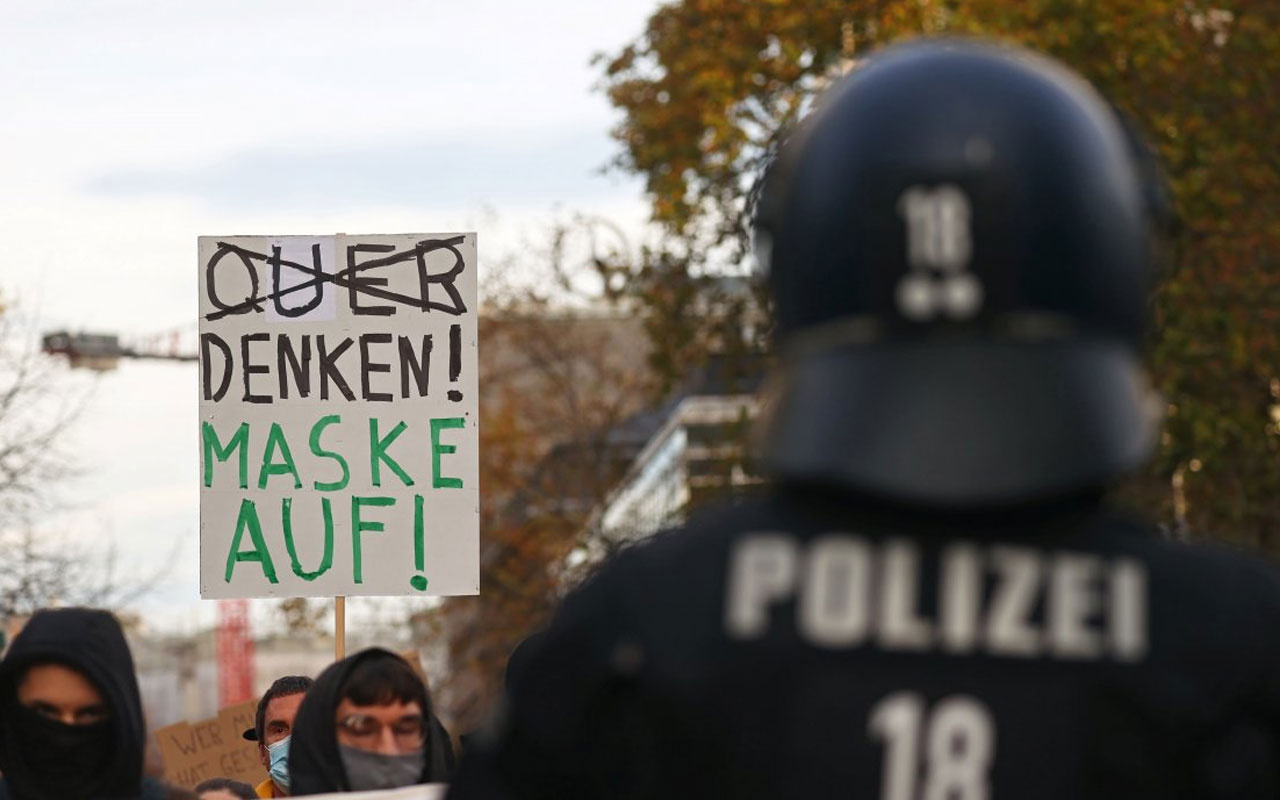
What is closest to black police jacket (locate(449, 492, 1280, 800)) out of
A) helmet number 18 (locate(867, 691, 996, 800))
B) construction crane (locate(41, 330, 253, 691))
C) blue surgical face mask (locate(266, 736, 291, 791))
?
helmet number 18 (locate(867, 691, 996, 800))

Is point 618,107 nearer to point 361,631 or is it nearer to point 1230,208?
point 1230,208

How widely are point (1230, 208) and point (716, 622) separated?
79.8 feet

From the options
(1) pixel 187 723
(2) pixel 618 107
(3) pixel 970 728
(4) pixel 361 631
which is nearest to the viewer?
(3) pixel 970 728

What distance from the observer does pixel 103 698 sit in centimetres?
468

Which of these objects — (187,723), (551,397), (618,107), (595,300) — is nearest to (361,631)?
(551,397)

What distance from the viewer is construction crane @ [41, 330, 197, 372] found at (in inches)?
1312

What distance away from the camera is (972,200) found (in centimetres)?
197

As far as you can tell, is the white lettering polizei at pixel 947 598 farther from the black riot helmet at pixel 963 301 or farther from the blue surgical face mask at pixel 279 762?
the blue surgical face mask at pixel 279 762

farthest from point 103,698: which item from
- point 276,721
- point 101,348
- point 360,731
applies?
point 101,348

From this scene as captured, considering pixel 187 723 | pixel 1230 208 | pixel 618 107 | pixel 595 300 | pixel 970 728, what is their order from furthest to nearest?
pixel 595 300
pixel 618 107
pixel 1230 208
pixel 187 723
pixel 970 728

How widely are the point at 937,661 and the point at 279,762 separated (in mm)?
6096

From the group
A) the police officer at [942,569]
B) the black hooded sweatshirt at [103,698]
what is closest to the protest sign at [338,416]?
the black hooded sweatshirt at [103,698]

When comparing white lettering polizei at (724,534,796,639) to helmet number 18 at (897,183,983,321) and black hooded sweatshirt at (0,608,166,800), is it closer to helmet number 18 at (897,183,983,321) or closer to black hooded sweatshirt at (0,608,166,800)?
helmet number 18 at (897,183,983,321)

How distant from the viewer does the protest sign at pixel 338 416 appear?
30.7 ft
